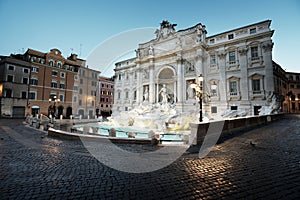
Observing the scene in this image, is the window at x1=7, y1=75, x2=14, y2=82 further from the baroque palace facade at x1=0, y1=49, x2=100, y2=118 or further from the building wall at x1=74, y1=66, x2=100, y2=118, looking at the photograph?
the building wall at x1=74, y1=66, x2=100, y2=118

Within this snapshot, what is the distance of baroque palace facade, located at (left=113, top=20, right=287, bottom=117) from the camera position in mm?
18047

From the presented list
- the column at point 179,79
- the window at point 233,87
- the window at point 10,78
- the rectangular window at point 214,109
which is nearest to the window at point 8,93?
the window at point 10,78

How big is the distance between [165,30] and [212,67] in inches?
446

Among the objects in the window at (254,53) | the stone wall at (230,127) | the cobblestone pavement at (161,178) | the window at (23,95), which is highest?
the window at (254,53)

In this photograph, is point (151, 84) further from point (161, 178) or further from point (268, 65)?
point (161, 178)

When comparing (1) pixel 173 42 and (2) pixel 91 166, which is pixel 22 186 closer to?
(2) pixel 91 166

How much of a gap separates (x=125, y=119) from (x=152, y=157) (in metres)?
14.0

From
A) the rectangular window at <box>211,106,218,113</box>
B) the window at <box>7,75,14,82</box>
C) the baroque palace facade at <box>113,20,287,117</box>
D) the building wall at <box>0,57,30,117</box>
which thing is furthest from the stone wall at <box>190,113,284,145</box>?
the window at <box>7,75,14,82</box>

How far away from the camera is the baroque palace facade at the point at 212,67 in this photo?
59.2 ft

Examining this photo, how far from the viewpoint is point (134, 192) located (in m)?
2.76

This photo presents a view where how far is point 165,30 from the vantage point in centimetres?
2639

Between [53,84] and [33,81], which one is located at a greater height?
[33,81]

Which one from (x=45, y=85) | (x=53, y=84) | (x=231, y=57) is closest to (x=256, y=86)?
(x=231, y=57)

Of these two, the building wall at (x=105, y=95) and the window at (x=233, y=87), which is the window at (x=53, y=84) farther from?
the window at (x=233, y=87)
